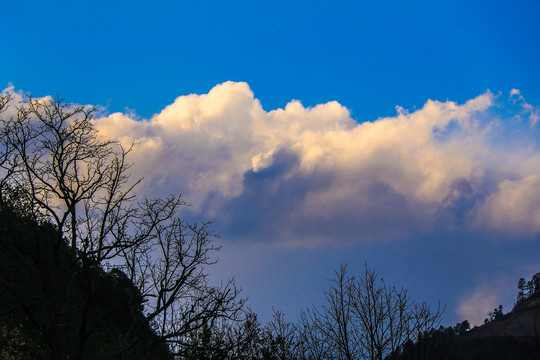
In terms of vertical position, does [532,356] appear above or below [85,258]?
below

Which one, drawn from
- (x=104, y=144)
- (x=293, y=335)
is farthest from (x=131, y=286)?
(x=293, y=335)

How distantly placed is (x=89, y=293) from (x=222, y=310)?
558 cm

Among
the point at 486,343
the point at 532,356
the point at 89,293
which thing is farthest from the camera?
the point at 486,343

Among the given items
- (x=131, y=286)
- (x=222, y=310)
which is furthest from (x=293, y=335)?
(x=131, y=286)

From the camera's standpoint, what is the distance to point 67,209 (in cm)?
1712

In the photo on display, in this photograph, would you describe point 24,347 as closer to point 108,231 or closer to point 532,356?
point 108,231

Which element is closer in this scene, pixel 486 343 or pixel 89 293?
pixel 89 293

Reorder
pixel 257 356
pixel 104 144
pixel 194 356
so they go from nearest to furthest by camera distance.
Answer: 1. pixel 104 144
2. pixel 194 356
3. pixel 257 356

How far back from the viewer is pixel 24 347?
18562mm

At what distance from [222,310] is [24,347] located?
797cm

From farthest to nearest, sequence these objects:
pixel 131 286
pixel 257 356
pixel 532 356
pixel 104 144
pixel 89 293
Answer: pixel 257 356 < pixel 131 286 < pixel 104 144 < pixel 89 293 < pixel 532 356

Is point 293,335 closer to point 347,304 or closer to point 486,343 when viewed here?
point 347,304

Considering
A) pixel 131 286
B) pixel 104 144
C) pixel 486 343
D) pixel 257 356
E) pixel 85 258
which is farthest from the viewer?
pixel 486 343

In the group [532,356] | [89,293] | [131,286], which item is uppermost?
[131,286]
